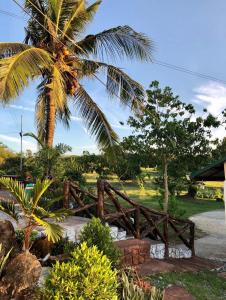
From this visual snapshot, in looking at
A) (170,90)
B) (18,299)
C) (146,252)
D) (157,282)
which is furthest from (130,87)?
(18,299)

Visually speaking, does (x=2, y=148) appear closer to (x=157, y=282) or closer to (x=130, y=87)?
(x=130, y=87)

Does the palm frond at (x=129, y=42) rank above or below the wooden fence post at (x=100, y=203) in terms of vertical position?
above

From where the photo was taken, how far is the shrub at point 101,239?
18.2 feet

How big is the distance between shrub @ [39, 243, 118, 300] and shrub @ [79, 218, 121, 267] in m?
1.18

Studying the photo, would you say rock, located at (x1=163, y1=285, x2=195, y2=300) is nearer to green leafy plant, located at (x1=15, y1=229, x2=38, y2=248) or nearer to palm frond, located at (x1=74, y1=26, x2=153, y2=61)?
green leafy plant, located at (x1=15, y1=229, x2=38, y2=248)

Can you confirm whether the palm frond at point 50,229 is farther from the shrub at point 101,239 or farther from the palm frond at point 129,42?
the palm frond at point 129,42

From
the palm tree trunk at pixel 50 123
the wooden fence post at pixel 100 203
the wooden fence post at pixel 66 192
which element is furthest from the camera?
the palm tree trunk at pixel 50 123

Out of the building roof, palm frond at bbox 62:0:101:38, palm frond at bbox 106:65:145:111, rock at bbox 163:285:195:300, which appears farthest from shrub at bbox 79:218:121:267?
palm frond at bbox 62:0:101:38

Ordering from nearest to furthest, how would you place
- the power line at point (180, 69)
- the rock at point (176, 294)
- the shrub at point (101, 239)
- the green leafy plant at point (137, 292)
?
the green leafy plant at point (137, 292) < the rock at point (176, 294) < the shrub at point (101, 239) < the power line at point (180, 69)

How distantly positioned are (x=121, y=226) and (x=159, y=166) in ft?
25.0

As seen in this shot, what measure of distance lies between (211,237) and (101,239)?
8.31 m

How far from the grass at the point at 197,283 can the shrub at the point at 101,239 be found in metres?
0.93

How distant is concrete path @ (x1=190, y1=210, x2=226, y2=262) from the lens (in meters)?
10.4

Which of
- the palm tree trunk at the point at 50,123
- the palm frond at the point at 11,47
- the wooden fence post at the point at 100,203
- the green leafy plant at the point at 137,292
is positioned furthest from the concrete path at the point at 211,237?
the palm frond at the point at 11,47
